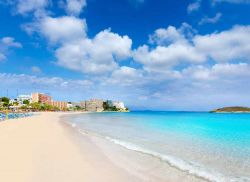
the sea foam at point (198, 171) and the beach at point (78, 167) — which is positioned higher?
the beach at point (78, 167)

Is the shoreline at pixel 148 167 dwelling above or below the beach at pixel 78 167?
below

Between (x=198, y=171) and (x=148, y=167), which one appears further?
(x=148, y=167)

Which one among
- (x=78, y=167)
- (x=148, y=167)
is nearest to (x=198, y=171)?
(x=148, y=167)

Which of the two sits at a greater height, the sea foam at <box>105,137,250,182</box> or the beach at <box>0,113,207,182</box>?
the beach at <box>0,113,207,182</box>

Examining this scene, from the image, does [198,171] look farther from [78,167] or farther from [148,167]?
[78,167]

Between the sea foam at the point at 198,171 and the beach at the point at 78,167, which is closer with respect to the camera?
the beach at the point at 78,167

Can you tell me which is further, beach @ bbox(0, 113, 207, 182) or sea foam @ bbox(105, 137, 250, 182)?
sea foam @ bbox(105, 137, 250, 182)

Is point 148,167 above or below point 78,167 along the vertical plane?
below

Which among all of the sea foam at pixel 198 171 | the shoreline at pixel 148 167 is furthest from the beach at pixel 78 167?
the sea foam at pixel 198 171

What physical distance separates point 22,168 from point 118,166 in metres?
3.17

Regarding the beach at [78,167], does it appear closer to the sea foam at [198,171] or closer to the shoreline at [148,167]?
the shoreline at [148,167]

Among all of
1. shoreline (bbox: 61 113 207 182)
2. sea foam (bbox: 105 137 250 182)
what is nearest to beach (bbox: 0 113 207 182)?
shoreline (bbox: 61 113 207 182)

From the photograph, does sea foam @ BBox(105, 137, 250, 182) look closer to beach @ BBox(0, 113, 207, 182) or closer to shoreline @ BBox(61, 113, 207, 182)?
shoreline @ BBox(61, 113, 207, 182)

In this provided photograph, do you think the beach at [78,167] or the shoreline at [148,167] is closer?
the beach at [78,167]
